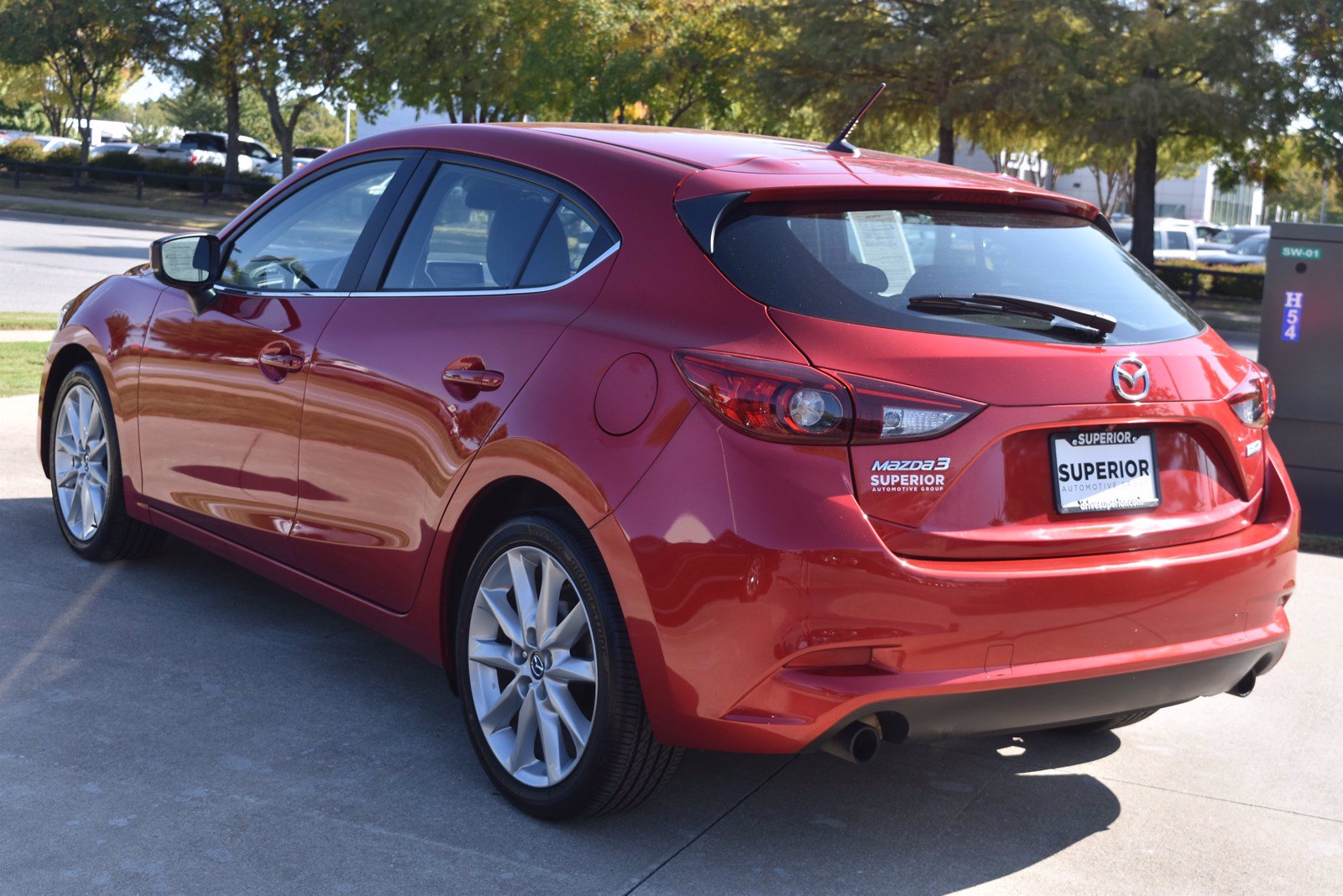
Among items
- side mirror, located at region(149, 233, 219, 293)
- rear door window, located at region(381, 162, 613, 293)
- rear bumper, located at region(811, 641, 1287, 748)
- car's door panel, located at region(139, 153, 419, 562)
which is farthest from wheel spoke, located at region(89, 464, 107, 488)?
rear bumper, located at region(811, 641, 1287, 748)

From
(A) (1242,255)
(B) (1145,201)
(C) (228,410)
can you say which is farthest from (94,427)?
Answer: (A) (1242,255)

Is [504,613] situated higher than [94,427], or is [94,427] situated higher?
[94,427]

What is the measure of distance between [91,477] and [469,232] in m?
2.37

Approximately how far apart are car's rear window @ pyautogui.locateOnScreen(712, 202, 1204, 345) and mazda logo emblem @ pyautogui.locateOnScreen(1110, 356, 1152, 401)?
0.08 metres

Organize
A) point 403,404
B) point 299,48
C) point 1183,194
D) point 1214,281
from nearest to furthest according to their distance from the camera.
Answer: point 403,404, point 1214,281, point 299,48, point 1183,194

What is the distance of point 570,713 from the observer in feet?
11.6

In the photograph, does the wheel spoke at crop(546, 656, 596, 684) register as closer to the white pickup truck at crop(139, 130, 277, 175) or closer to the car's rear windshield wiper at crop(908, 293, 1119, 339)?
the car's rear windshield wiper at crop(908, 293, 1119, 339)

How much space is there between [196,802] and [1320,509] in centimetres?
710

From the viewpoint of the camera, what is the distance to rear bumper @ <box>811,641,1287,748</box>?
3.15 m

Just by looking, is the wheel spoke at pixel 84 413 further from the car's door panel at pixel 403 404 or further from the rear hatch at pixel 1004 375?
the rear hatch at pixel 1004 375

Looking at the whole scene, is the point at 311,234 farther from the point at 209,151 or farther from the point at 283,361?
the point at 209,151

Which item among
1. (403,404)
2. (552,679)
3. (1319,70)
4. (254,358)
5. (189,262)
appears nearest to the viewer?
(552,679)

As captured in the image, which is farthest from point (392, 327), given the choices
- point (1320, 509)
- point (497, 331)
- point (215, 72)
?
point (215, 72)

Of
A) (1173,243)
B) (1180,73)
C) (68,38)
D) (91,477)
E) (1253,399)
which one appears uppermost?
(68,38)
